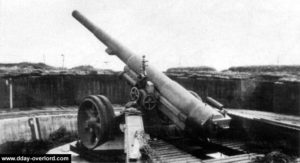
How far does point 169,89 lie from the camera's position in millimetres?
7309

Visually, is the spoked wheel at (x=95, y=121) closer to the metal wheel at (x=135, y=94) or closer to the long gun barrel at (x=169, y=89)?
the metal wheel at (x=135, y=94)

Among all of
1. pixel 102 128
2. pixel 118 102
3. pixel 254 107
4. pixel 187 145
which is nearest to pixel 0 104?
pixel 118 102

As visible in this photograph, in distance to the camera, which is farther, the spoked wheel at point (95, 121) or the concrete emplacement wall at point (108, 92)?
the concrete emplacement wall at point (108, 92)

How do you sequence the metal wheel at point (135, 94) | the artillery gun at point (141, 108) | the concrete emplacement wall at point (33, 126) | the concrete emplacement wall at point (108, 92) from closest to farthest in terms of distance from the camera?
1. the artillery gun at point (141, 108)
2. the metal wheel at point (135, 94)
3. the concrete emplacement wall at point (33, 126)
4. the concrete emplacement wall at point (108, 92)

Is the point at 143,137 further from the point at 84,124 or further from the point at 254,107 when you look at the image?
the point at 254,107

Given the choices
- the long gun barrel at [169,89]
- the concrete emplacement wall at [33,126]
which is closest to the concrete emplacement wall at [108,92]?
the concrete emplacement wall at [33,126]

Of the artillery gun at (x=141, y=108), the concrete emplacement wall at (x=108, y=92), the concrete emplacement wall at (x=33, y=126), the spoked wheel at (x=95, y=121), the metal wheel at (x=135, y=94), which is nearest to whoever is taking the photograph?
the artillery gun at (x=141, y=108)

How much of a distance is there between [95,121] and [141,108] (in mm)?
1321

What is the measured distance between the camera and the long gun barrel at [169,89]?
6268 mm

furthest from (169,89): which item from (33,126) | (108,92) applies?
(108,92)

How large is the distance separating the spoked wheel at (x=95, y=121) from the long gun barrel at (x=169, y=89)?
122 cm

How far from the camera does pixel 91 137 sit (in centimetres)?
854

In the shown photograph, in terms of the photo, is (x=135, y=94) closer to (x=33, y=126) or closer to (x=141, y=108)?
(x=141, y=108)

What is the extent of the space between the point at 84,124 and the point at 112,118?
1.10m
